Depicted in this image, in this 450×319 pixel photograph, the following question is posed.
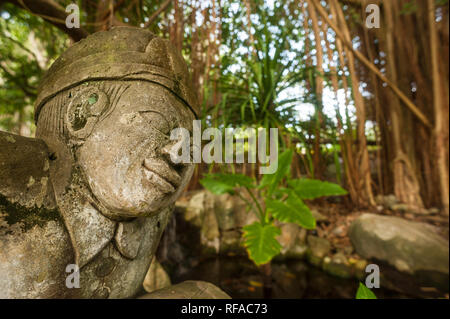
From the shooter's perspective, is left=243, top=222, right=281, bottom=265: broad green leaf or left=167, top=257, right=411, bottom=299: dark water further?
left=167, top=257, right=411, bottom=299: dark water

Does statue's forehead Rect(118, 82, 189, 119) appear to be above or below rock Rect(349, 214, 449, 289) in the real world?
above

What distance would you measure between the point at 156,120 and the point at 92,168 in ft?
0.80

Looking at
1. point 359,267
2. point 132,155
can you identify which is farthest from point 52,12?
point 359,267

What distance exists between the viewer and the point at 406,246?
192 centimetres

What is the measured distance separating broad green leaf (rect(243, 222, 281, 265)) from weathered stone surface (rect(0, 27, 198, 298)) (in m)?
0.84

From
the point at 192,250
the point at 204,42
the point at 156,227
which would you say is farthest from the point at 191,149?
the point at 192,250

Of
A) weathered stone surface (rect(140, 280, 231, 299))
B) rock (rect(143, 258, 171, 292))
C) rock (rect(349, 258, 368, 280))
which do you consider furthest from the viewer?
rock (rect(349, 258, 368, 280))

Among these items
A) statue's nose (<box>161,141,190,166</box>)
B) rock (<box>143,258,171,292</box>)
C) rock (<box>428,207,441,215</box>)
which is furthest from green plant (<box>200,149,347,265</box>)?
rock (<box>428,207,441,215</box>)

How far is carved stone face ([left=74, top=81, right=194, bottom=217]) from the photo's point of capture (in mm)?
A: 707

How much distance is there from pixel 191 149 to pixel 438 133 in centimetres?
296
